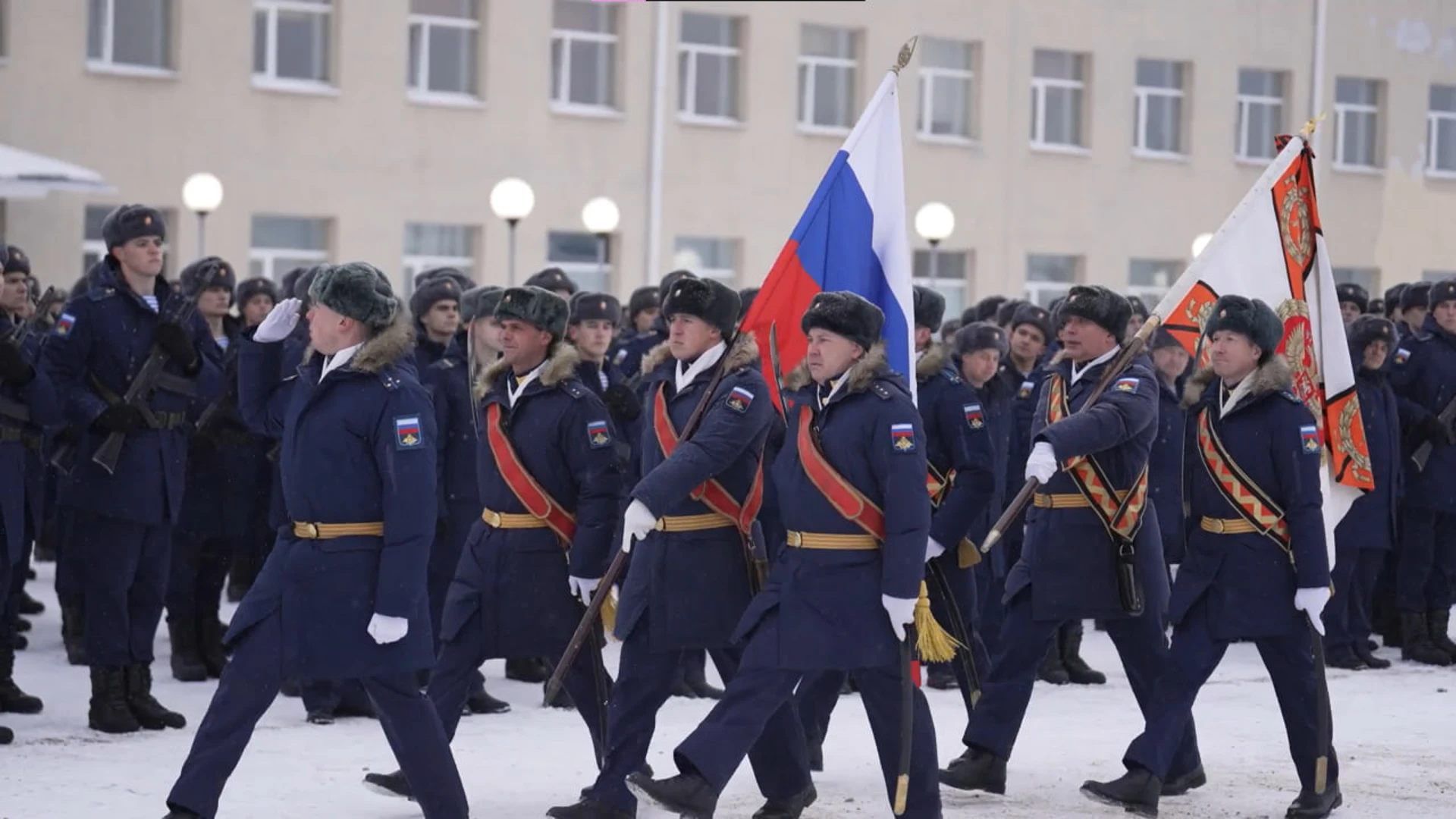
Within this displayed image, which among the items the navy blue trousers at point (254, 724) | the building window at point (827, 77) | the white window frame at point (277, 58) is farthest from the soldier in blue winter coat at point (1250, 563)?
the building window at point (827, 77)

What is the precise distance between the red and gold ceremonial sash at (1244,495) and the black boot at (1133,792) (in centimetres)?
99

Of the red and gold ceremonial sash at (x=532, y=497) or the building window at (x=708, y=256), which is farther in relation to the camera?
the building window at (x=708, y=256)

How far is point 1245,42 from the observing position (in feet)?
109

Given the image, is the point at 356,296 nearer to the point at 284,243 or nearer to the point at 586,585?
the point at 586,585

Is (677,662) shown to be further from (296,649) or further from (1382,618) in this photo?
(1382,618)

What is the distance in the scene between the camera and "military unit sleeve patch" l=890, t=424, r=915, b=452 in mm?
7617

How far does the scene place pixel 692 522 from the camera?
27.0 feet

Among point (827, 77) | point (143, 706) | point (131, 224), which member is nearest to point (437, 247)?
point (827, 77)

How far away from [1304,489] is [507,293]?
10.1 ft

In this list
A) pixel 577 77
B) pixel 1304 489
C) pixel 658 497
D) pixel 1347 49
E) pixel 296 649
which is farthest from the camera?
pixel 1347 49

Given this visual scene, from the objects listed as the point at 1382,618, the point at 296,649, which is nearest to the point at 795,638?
the point at 296,649

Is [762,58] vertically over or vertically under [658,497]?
over

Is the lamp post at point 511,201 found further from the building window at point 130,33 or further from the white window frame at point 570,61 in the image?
the white window frame at point 570,61

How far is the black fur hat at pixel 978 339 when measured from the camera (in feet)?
39.5
